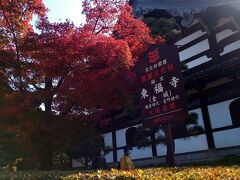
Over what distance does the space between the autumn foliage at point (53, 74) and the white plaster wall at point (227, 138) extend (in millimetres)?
5005

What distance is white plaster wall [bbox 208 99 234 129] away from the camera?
17031 mm

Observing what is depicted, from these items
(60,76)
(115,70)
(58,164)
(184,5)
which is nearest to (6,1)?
(60,76)

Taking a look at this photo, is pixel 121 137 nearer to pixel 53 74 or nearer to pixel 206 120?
pixel 206 120

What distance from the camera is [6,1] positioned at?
16344 mm

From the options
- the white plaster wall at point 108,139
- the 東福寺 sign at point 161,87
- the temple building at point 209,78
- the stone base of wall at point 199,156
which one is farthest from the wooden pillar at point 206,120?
the white plaster wall at point 108,139

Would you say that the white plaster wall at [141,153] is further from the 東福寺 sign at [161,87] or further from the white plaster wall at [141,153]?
the 東福寺 sign at [161,87]

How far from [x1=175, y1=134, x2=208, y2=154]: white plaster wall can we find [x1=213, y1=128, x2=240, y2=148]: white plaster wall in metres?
0.74

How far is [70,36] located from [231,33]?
335 inches

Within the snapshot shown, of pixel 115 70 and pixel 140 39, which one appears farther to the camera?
pixel 140 39

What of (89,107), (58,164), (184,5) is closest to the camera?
(89,107)

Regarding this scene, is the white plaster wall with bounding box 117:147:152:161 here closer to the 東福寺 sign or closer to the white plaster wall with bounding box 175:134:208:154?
the white plaster wall with bounding box 175:134:208:154

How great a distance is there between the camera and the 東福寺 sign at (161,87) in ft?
33.1

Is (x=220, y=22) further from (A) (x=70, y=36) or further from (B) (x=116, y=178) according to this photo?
→ (B) (x=116, y=178)

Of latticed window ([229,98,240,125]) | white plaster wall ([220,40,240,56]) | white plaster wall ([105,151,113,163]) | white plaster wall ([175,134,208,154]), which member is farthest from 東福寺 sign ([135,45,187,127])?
white plaster wall ([105,151,113,163])
